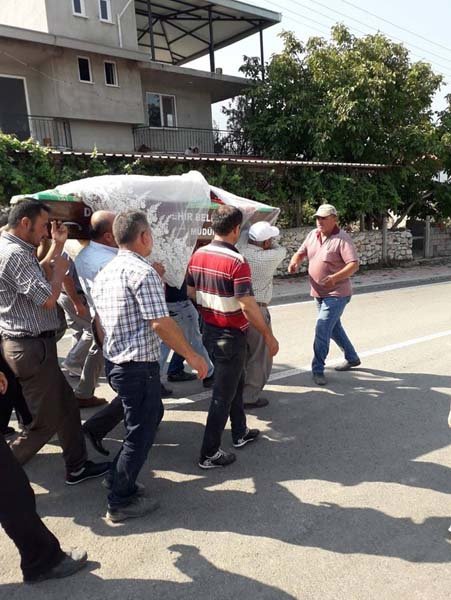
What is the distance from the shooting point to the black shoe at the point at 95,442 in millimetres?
3449

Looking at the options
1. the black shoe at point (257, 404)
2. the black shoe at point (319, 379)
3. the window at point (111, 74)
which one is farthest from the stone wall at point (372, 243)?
the black shoe at point (257, 404)

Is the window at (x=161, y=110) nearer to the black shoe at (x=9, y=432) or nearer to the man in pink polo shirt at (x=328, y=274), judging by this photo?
the man in pink polo shirt at (x=328, y=274)

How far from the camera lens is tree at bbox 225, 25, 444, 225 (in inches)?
566

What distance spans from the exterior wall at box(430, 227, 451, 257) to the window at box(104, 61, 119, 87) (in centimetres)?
1208

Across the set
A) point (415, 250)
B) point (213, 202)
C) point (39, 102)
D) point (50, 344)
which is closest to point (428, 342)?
point (213, 202)

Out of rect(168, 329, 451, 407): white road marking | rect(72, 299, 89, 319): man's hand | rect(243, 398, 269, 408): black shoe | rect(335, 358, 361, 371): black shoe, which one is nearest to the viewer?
rect(72, 299, 89, 319): man's hand

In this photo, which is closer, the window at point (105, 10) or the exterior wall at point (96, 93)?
the exterior wall at point (96, 93)

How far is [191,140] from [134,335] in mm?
16839

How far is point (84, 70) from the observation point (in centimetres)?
1516

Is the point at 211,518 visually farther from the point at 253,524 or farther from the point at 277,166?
the point at 277,166

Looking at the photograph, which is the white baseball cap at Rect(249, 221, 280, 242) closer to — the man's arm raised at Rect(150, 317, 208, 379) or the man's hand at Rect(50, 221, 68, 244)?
the man's hand at Rect(50, 221, 68, 244)

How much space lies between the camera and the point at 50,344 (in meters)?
3.05

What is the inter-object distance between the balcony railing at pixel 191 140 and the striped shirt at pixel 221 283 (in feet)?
47.8

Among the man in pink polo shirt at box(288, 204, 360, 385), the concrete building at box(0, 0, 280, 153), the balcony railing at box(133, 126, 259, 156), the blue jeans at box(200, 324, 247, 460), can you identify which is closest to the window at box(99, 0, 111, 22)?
the concrete building at box(0, 0, 280, 153)
